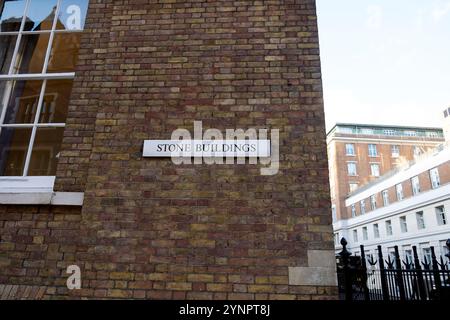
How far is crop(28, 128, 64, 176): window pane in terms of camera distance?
3.98m

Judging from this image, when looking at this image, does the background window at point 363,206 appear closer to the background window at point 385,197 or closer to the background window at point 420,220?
the background window at point 385,197

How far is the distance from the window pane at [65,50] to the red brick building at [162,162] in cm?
2

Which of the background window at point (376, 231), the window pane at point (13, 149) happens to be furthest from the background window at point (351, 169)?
the window pane at point (13, 149)

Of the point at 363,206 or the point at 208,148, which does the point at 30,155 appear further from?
the point at 363,206

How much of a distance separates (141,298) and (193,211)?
0.95 m

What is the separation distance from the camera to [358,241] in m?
40.4

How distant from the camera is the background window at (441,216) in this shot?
86.6ft

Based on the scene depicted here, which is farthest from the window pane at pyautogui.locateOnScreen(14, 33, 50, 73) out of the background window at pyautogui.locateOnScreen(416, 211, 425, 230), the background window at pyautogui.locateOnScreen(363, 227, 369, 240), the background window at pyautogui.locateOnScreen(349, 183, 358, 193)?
the background window at pyautogui.locateOnScreen(349, 183, 358, 193)

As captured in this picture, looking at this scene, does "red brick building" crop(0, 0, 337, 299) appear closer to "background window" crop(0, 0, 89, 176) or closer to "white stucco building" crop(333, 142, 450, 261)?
"background window" crop(0, 0, 89, 176)

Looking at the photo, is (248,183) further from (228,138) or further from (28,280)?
(28,280)

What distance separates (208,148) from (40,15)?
341 centimetres

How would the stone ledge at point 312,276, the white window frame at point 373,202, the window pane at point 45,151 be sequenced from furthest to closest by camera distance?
the white window frame at point 373,202 < the window pane at point 45,151 < the stone ledge at point 312,276

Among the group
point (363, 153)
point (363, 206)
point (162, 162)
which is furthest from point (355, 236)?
point (162, 162)

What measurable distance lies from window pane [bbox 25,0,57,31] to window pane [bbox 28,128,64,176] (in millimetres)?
1646
